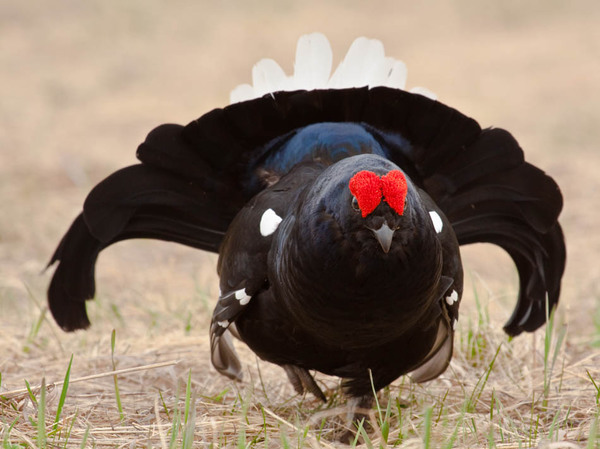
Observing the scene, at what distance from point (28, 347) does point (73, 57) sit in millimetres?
13185

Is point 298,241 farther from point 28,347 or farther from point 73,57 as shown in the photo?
point 73,57

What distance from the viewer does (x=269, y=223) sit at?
3854 millimetres

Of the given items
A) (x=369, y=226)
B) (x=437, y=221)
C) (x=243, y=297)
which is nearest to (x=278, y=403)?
(x=243, y=297)

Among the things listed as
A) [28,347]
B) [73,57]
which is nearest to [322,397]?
[28,347]

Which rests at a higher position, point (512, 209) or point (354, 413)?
point (512, 209)

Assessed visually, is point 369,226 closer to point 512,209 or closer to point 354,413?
point 354,413

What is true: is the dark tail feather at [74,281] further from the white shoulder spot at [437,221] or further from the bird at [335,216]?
the white shoulder spot at [437,221]

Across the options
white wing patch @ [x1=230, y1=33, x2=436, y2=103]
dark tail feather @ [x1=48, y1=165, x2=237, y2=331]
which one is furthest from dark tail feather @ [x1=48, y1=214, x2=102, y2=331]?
white wing patch @ [x1=230, y1=33, x2=436, y2=103]

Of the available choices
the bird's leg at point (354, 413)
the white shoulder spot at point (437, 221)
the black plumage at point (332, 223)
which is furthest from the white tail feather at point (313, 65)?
the bird's leg at point (354, 413)

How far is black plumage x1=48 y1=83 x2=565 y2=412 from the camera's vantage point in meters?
3.27

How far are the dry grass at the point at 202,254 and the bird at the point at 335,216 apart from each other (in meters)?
0.29

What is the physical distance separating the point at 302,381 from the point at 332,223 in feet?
4.16

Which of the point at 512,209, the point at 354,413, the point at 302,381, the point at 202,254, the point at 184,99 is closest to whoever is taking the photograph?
the point at 354,413

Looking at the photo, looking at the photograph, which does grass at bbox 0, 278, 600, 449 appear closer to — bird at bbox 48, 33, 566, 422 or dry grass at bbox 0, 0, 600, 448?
dry grass at bbox 0, 0, 600, 448
